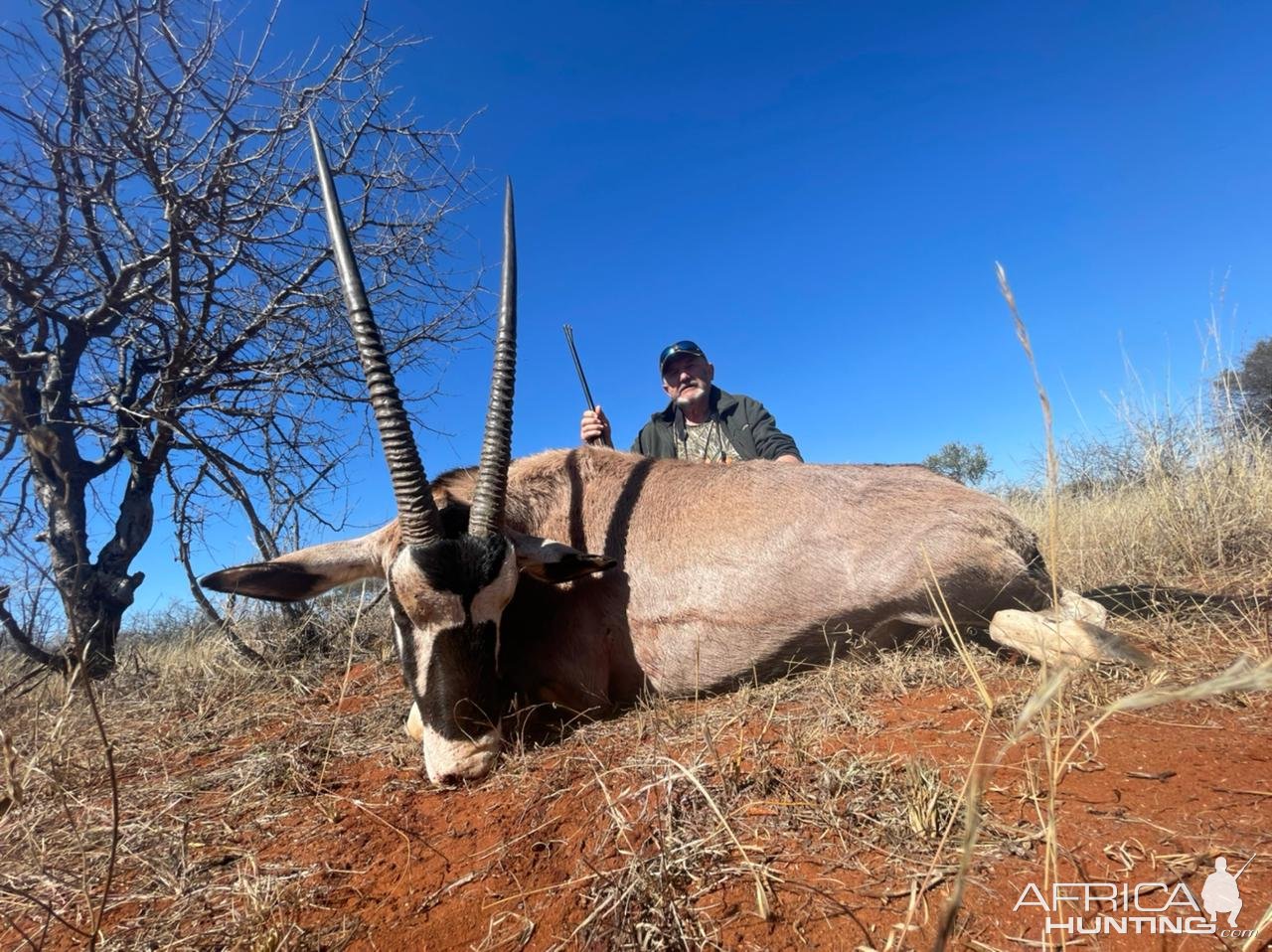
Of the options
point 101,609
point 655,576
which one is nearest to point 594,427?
point 655,576

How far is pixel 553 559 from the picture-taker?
318 cm

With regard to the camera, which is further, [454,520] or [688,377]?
[688,377]

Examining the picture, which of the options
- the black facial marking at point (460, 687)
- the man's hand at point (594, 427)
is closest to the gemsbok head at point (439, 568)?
the black facial marking at point (460, 687)

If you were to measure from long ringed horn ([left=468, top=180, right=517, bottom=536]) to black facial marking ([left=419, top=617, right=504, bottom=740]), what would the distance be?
54 centimetres

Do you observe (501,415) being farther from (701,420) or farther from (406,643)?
(701,420)

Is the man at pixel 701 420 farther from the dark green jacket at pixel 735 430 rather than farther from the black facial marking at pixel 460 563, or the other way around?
the black facial marking at pixel 460 563

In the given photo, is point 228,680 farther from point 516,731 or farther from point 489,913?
point 489,913

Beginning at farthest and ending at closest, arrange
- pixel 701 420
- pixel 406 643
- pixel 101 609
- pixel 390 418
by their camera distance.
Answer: pixel 701 420
pixel 101 609
pixel 390 418
pixel 406 643

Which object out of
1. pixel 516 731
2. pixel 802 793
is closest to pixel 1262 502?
pixel 802 793

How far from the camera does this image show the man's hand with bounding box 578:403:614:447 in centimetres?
605

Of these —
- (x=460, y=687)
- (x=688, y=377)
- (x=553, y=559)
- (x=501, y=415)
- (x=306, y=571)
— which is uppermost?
(x=688, y=377)

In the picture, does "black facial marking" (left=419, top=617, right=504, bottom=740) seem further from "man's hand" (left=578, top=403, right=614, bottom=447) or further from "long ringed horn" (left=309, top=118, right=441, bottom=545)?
"man's hand" (left=578, top=403, right=614, bottom=447)

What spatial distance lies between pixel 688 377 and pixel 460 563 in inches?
187

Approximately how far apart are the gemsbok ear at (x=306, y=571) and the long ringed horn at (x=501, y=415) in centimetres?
71
